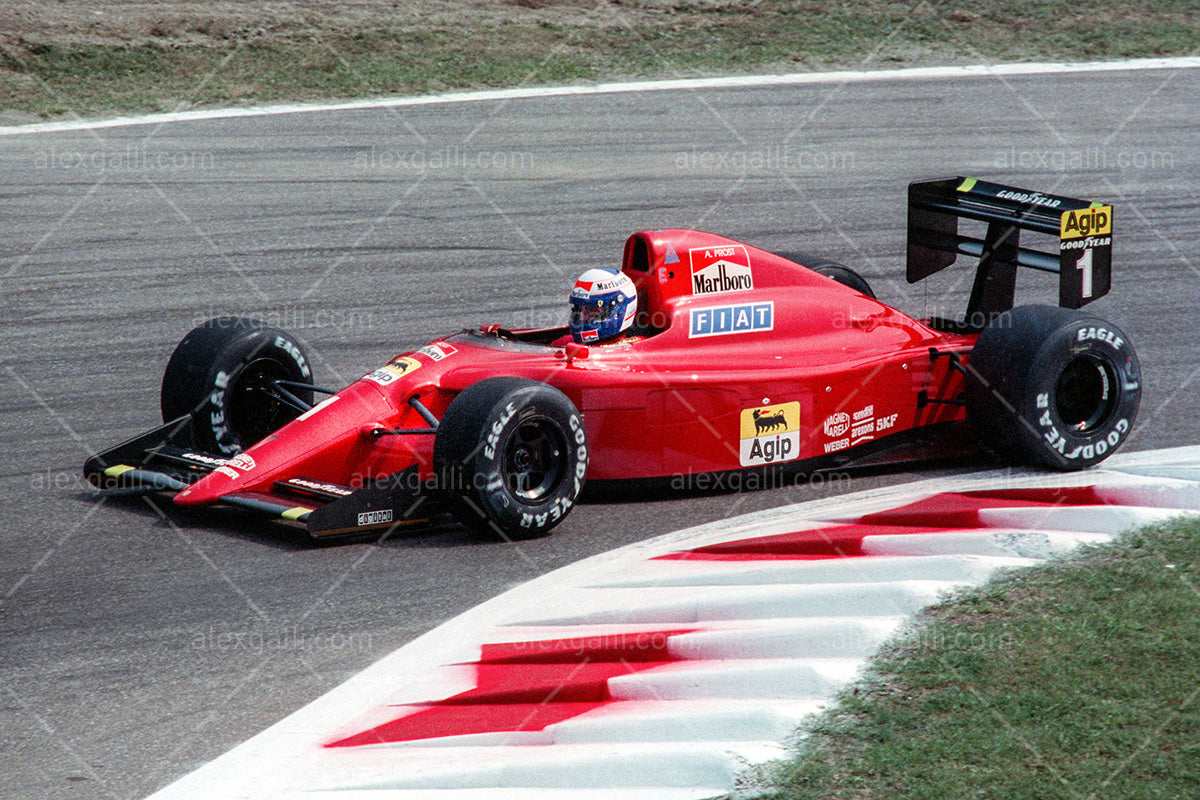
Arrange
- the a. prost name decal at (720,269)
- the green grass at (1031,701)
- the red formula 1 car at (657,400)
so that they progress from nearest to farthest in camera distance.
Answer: the green grass at (1031,701) → the red formula 1 car at (657,400) → the a. prost name decal at (720,269)

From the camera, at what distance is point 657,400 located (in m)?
6.88

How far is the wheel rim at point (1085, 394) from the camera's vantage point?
735 cm

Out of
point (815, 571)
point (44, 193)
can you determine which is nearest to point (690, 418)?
point (815, 571)

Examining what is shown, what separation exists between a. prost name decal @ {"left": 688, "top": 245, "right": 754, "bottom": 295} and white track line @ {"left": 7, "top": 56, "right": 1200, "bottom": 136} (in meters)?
11.3

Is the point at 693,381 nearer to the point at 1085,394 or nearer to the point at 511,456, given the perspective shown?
the point at 511,456

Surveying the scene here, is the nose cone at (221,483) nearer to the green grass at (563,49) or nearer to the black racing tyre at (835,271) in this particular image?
the black racing tyre at (835,271)

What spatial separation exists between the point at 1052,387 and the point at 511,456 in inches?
106

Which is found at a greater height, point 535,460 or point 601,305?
point 601,305

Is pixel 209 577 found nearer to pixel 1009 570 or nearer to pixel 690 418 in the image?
pixel 690 418

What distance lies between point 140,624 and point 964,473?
163 inches
